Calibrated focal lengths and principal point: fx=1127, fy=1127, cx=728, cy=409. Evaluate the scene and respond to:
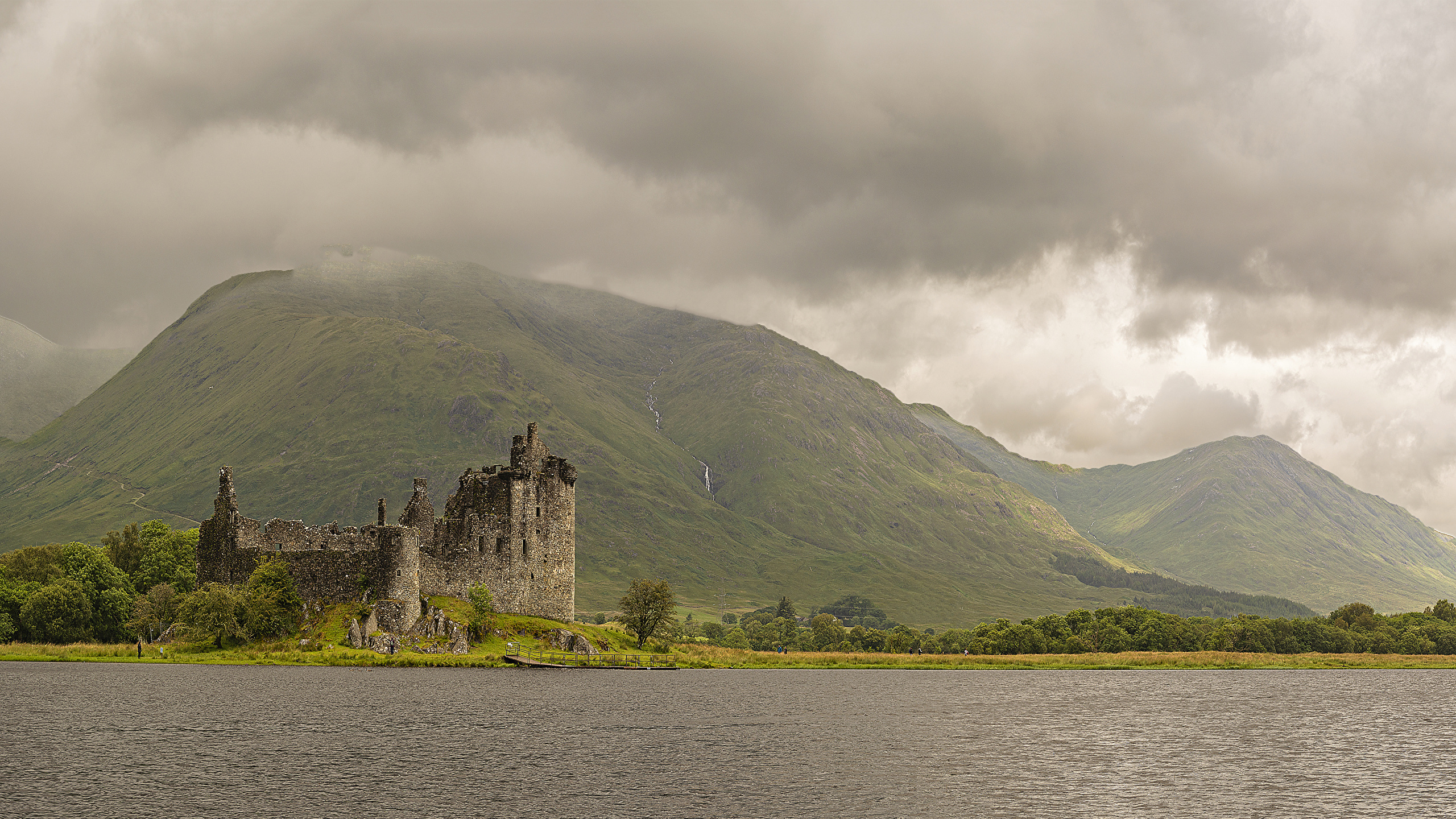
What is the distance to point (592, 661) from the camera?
4616 inches

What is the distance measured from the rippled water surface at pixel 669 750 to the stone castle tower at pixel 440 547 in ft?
33.1

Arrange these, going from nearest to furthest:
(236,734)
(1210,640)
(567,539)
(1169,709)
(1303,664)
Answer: (236,734)
(1169,709)
(567,539)
(1303,664)
(1210,640)

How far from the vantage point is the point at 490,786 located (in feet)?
151

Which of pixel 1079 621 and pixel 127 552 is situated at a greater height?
pixel 127 552

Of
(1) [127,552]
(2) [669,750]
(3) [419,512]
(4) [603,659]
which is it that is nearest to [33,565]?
(1) [127,552]

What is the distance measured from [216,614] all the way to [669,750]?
64415 millimetres

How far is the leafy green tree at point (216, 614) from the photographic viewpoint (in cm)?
10469

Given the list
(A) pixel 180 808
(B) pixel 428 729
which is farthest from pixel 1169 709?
(A) pixel 180 808

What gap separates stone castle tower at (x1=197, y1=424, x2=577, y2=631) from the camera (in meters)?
107

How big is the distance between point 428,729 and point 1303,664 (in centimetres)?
12870

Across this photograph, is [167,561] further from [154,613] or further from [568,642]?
[568,642]

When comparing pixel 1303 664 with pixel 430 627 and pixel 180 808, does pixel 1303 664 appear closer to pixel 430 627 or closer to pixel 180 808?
pixel 430 627

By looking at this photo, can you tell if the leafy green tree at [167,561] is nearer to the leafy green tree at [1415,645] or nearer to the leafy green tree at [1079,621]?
the leafy green tree at [1079,621]

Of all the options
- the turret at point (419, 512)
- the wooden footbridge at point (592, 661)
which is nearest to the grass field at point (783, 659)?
the wooden footbridge at point (592, 661)
